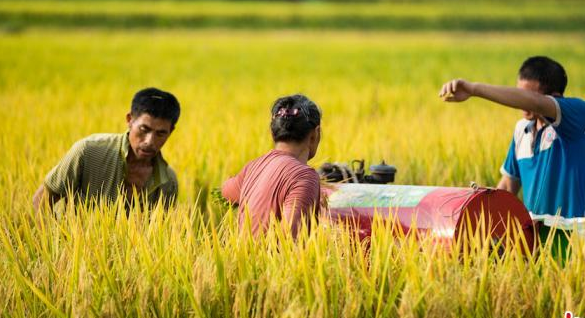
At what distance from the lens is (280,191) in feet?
10.8

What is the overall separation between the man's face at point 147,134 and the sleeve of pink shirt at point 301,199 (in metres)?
0.98

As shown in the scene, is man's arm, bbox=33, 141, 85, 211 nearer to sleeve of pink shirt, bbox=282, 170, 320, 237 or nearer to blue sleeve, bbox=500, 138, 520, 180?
sleeve of pink shirt, bbox=282, 170, 320, 237

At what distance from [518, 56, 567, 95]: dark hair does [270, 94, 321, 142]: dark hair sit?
126 cm

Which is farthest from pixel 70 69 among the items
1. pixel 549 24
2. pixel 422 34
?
pixel 549 24

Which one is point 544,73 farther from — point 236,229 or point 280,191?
point 236,229

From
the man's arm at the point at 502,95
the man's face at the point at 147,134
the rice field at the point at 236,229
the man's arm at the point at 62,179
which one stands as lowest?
the rice field at the point at 236,229

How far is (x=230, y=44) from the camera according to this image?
24344 mm

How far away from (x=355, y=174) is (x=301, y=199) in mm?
828

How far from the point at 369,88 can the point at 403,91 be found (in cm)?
53

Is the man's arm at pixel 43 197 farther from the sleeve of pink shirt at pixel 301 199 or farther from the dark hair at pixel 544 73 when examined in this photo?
the dark hair at pixel 544 73

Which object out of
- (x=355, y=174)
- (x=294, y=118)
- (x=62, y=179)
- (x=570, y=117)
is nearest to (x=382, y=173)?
(x=355, y=174)

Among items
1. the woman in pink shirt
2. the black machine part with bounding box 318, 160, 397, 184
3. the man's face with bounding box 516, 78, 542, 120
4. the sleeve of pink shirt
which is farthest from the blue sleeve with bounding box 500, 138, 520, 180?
the sleeve of pink shirt

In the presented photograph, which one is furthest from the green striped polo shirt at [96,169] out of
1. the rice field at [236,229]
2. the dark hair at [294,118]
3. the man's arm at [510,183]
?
the man's arm at [510,183]

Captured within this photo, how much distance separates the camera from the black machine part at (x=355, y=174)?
3979 mm
